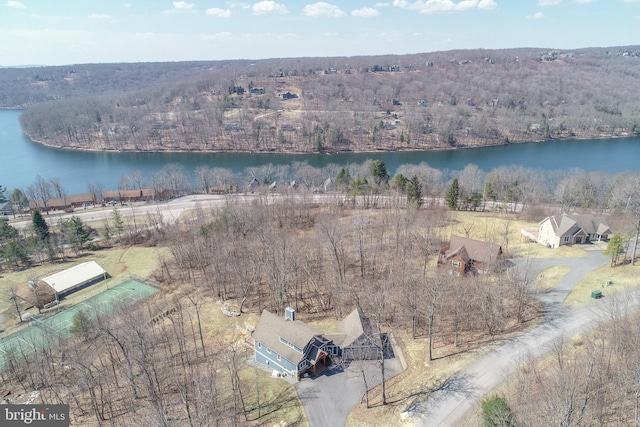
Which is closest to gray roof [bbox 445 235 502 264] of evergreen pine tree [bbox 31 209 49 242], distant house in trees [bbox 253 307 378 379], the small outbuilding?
distant house in trees [bbox 253 307 378 379]

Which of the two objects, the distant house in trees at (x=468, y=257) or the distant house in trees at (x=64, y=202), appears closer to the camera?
the distant house in trees at (x=468, y=257)

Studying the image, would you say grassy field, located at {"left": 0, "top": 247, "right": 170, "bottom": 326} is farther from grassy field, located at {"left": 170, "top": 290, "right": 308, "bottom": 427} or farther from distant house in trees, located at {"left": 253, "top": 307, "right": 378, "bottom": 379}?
distant house in trees, located at {"left": 253, "top": 307, "right": 378, "bottom": 379}

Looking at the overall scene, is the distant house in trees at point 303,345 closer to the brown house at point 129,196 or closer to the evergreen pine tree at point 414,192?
the evergreen pine tree at point 414,192

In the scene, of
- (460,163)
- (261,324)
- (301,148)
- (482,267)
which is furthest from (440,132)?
(261,324)

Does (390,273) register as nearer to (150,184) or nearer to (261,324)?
(261,324)

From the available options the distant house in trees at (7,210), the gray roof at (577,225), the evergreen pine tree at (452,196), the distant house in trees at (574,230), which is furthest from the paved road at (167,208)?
the gray roof at (577,225)

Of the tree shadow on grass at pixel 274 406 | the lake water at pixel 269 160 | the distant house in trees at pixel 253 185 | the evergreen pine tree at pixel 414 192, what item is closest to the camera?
the tree shadow on grass at pixel 274 406
